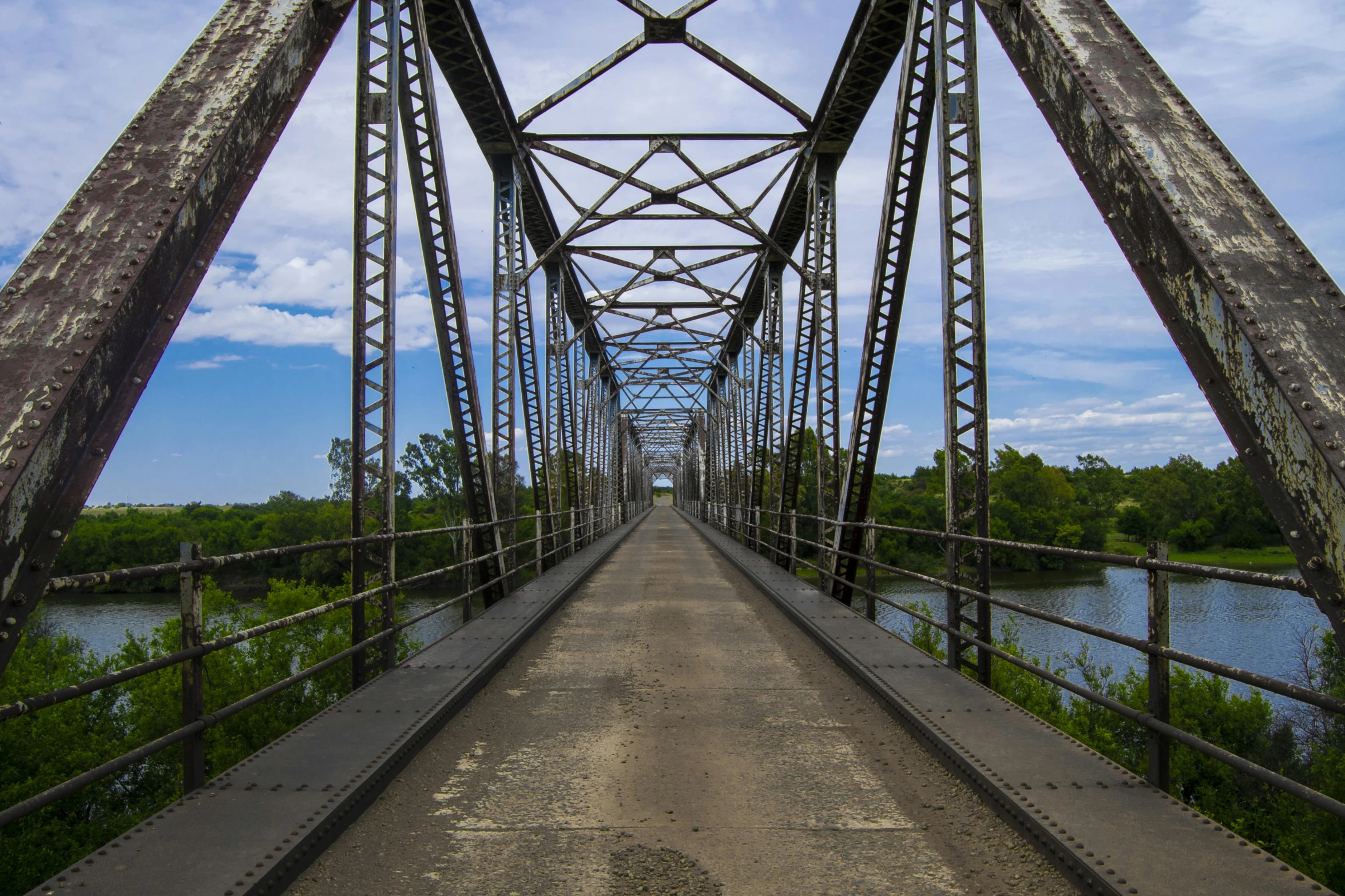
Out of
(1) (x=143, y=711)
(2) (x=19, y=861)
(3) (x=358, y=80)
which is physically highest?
(3) (x=358, y=80)

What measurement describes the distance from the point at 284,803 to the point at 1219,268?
156 inches

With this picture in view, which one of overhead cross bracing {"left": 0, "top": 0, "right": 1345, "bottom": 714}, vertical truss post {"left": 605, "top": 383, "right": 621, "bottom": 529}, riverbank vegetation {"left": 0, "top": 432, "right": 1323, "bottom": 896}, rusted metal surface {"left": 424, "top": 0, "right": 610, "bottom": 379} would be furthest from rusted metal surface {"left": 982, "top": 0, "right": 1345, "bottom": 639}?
vertical truss post {"left": 605, "top": 383, "right": 621, "bottom": 529}

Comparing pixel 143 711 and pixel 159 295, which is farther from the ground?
pixel 159 295

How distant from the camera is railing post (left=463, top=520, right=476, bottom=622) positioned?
24.7ft

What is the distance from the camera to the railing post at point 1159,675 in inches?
128

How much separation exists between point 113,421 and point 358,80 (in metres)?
4.07

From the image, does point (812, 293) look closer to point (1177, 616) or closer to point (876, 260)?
point (876, 260)

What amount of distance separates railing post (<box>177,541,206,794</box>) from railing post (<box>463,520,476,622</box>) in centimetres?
407

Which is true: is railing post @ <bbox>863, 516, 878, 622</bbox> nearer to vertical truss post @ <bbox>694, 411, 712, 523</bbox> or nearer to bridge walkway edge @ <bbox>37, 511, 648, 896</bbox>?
bridge walkway edge @ <bbox>37, 511, 648, 896</bbox>

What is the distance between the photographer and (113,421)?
10.1ft

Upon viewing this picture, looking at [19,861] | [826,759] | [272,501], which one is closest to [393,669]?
[826,759]

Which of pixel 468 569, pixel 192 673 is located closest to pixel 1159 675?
pixel 192 673

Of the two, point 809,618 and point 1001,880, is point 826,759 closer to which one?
point 1001,880

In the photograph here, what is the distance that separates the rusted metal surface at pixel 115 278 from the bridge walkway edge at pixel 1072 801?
331 cm
